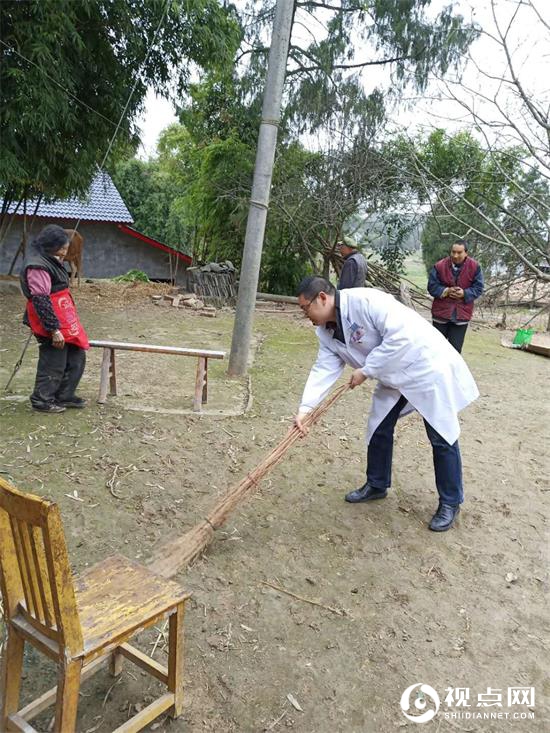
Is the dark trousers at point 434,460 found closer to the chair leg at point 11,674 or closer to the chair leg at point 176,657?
the chair leg at point 176,657

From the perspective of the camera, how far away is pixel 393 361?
313 centimetres

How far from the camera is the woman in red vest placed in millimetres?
4281

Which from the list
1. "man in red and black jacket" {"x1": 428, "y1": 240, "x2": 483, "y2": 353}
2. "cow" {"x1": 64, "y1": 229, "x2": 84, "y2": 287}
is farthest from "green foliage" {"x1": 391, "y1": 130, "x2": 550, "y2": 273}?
"cow" {"x1": 64, "y1": 229, "x2": 84, "y2": 287}

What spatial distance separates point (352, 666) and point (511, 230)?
38.4ft

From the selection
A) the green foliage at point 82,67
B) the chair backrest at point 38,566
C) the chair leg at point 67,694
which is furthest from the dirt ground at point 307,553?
the green foliage at point 82,67

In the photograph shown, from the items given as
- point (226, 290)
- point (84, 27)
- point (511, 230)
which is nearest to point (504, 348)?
point (511, 230)

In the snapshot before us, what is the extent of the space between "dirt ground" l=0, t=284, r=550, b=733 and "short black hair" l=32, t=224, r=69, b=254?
127 centimetres

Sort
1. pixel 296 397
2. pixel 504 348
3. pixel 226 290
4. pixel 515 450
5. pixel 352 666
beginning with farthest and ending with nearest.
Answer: pixel 226 290, pixel 504 348, pixel 296 397, pixel 515 450, pixel 352 666

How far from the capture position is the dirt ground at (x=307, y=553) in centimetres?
219

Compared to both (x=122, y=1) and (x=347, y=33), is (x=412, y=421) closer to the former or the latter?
(x=122, y=1)

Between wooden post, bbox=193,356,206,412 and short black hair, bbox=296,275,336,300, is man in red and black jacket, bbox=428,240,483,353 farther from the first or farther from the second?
short black hair, bbox=296,275,336,300

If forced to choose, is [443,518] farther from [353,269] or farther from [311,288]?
[353,269]

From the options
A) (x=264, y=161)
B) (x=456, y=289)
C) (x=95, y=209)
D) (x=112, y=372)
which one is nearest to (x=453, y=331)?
(x=456, y=289)

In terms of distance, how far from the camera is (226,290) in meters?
12.3
